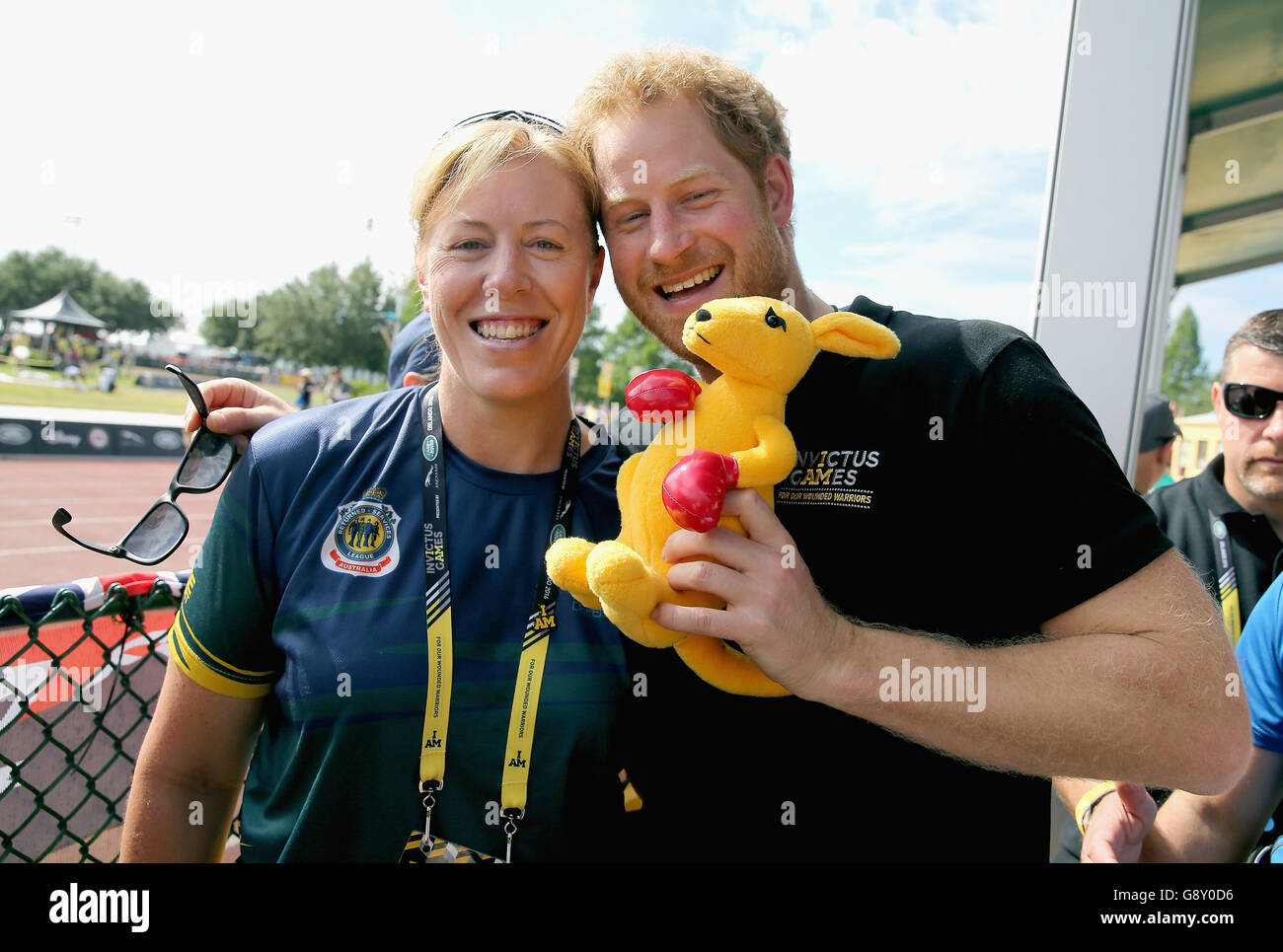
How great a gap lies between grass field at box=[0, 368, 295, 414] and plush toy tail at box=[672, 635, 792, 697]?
33328mm

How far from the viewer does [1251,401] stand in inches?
125

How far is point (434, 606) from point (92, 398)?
4552 cm

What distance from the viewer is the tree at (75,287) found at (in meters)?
62.1

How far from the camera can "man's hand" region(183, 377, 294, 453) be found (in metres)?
2.26

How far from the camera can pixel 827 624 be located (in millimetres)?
1444

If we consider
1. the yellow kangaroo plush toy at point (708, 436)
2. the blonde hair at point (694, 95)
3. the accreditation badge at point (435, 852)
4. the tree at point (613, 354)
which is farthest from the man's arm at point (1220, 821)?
the tree at point (613, 354)

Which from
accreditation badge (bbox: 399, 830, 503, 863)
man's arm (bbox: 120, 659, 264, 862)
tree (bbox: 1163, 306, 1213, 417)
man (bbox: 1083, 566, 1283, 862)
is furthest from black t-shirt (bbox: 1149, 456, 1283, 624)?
tree (bbox: 1163, 306, 1213, 417)

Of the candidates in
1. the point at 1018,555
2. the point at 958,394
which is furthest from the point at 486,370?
the point at 1018,555

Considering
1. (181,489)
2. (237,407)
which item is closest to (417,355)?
(237,407)

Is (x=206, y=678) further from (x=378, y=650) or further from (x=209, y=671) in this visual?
(x=378, y=650)
